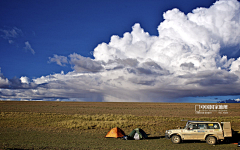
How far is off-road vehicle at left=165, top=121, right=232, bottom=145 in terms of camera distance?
17.8 m

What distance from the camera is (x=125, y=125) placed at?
99.8ft

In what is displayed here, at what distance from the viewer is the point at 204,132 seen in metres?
18.1

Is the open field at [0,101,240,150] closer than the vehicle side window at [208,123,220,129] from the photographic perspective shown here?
Yes

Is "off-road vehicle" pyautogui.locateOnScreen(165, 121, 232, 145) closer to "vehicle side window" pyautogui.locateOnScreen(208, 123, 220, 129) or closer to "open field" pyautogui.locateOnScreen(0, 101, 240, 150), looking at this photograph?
"vehicle side window" pyautogui.locateOnScreen(208, 123, 220, 129)

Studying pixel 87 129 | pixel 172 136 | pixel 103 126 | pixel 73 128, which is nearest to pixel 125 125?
pixel 103 126

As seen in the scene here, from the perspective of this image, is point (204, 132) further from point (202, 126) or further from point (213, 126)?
point (213, 126)


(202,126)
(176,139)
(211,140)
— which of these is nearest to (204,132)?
(202,126)

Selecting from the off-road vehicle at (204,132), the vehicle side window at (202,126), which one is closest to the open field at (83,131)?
the off-road vehicle at (204,132)

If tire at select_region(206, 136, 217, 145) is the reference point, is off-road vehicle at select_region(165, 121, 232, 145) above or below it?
above

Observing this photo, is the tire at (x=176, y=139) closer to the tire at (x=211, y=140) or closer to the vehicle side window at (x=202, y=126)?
the vehicle side window at (x=202, y=126)

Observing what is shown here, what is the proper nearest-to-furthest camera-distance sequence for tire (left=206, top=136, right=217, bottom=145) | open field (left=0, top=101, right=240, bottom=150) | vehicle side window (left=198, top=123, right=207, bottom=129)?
1. open field (left=0, top=101, right=240, bottom=150)
2. tire (left=206, top=136, right=217, bottom=145)
3. vehicle side window (left=198, top=123, right=207, bottom=129)

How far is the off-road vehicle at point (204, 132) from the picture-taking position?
1775cm

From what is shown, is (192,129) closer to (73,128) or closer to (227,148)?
(227,148)

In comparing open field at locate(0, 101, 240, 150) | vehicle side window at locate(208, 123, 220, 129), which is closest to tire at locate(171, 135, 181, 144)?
open field at locate(0, 101, 240, 150)
